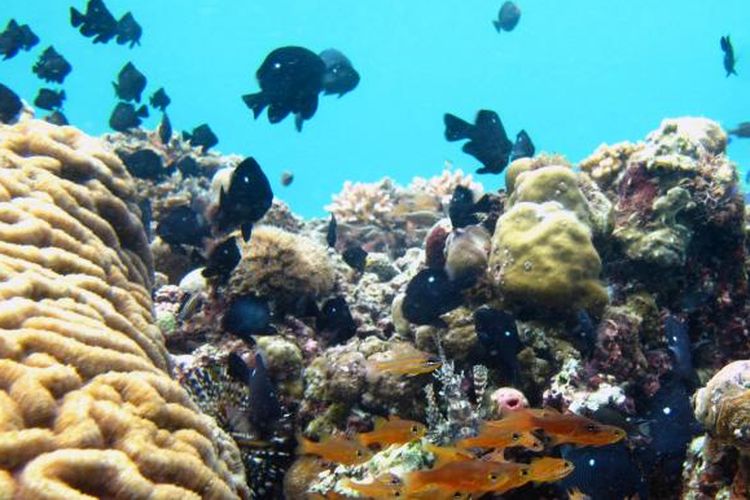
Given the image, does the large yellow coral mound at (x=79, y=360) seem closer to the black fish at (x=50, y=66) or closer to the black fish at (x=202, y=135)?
the black fish at (x=202, y=135)

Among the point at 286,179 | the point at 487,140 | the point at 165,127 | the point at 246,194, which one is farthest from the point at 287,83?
the point at 286,179

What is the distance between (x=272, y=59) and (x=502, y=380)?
4330 mm

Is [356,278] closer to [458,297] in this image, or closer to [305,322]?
[305,322]

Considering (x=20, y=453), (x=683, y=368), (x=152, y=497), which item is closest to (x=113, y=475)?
(x=152, y=497)

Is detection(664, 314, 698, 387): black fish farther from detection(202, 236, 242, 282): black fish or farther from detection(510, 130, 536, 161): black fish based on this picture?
detection(202, 236, 242, 282): black fish

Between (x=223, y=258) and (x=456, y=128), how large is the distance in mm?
3293

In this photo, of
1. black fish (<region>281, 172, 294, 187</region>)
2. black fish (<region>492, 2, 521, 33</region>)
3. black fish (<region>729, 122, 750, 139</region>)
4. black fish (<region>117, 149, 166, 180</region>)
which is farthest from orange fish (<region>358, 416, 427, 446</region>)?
black fish (<region>729, 122, 750, 139</region>)

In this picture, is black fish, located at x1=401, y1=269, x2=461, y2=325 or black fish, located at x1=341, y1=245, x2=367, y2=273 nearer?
black fish, located at x1=401, y1=269, x2=461, y2=325

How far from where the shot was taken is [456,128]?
7387mm

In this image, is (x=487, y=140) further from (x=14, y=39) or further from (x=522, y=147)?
(x=14, y=39)

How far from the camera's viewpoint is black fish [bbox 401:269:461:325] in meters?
5.70

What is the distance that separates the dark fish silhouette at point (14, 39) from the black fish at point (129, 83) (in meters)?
1.61

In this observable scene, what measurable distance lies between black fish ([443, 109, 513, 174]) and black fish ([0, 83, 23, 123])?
6952 millimetres

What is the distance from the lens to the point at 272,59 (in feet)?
22.2
